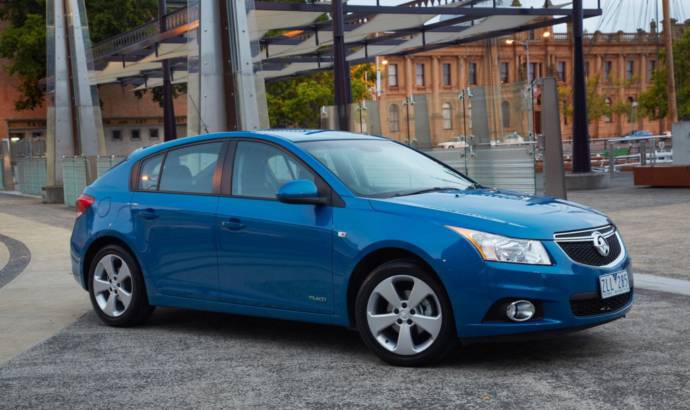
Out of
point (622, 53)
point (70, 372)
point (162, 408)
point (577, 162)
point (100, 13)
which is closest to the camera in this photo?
point (162, 408)

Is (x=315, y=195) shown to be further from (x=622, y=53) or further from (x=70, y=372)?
(x=622, y=53)

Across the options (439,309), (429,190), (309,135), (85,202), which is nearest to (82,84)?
(85,202)

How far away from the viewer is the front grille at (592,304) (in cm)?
616

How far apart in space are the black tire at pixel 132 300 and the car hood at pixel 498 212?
2.36 metres

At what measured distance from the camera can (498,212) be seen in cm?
640

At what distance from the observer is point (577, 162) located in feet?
81.7

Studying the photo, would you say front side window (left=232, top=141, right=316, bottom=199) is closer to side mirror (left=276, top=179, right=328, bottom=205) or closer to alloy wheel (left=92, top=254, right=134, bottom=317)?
side mirror (left=276, top=179, right=328, bottom=205)

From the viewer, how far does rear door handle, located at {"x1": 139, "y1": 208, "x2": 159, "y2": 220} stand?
26.0 ft

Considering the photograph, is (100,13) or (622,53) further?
(622,53)

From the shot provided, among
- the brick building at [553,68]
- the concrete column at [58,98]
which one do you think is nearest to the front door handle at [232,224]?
the concrete column at [58,98]

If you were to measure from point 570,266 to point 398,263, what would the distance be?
3.33 feet

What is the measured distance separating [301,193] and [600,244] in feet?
6.17

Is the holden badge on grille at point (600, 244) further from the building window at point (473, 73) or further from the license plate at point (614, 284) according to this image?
the building window at point (473, 73)

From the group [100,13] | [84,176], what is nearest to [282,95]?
[100,13]
